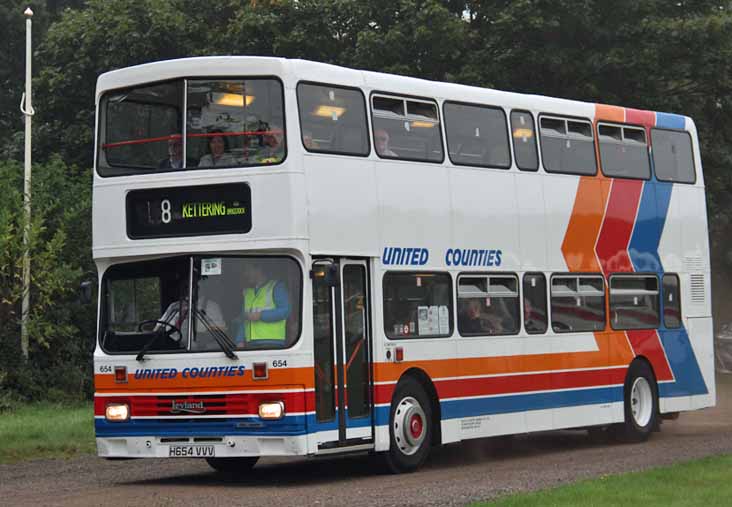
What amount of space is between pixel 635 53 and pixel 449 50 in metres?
4.11

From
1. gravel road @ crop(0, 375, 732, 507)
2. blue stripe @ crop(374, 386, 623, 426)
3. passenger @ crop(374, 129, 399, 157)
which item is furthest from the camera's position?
blue stripe @ crop(374, 386, 623, 426)

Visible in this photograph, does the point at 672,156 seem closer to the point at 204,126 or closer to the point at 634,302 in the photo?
the point at 634,302

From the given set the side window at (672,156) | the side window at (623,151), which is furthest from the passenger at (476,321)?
the side window at (672,156)

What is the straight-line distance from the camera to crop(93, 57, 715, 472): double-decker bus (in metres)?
16.1

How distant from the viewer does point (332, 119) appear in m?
16.9

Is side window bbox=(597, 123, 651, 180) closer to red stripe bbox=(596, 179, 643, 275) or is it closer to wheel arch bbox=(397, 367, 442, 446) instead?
red stripe bbox=(596, 179, 643, 275)

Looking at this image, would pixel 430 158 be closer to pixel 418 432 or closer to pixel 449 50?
pixel 418 432

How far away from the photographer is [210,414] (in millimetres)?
16031

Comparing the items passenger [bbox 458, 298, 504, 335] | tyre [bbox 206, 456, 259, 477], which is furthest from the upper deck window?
passenger [bbox 458, 298, 504, 335]

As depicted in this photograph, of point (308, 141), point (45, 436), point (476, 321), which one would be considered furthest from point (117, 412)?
point (45, 436)

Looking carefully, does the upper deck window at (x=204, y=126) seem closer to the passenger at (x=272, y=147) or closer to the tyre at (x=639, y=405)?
the passenger at (x=272, y=147)

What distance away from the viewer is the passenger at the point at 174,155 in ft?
53.9

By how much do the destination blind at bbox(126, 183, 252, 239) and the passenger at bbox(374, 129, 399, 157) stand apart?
201 cm

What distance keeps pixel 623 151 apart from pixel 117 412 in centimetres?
908
